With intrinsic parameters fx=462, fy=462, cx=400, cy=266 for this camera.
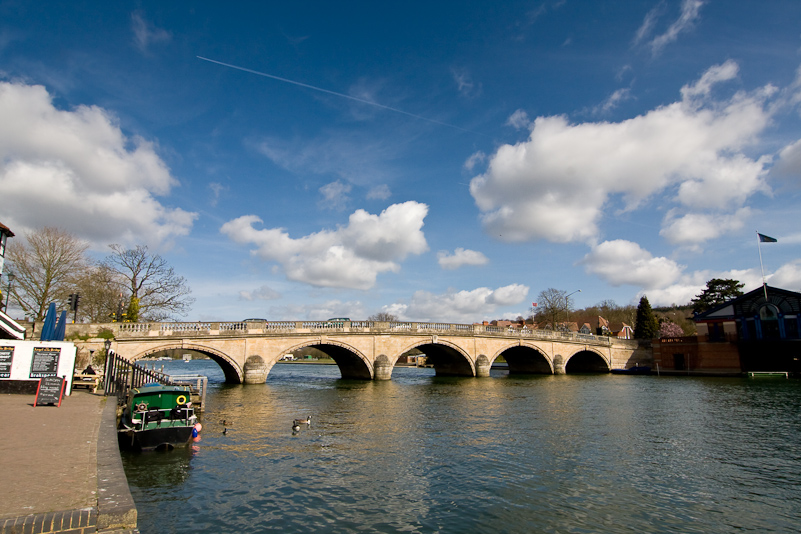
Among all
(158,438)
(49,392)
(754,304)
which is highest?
(754,304)

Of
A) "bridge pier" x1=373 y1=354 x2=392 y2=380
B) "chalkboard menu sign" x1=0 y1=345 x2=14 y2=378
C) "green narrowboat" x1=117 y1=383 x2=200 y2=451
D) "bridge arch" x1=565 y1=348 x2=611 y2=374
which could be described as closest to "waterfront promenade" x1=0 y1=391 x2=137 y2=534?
"green narrowboat" x1=117 y1=383 x2=200 y2=451

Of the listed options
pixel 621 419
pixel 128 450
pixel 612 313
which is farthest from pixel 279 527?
pixel 612 313

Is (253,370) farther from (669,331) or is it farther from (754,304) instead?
(669,331)

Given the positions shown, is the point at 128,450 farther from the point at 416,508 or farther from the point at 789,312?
the point at 789,312

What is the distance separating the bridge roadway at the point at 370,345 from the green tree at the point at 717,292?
71.1 ft

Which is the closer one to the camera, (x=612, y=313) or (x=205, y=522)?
(x=205, y=522)

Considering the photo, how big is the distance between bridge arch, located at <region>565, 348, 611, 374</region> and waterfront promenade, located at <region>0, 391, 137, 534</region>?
51.4 m

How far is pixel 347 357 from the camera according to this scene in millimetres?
41188

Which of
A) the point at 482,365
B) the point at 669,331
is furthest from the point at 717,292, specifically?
the point at 482,365

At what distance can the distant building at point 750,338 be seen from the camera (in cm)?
4600

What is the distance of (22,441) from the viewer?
9.88 meters

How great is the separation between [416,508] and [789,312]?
52.4 m

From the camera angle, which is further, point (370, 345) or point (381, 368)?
point (381, 368)

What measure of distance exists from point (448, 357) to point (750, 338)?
3122 cm
